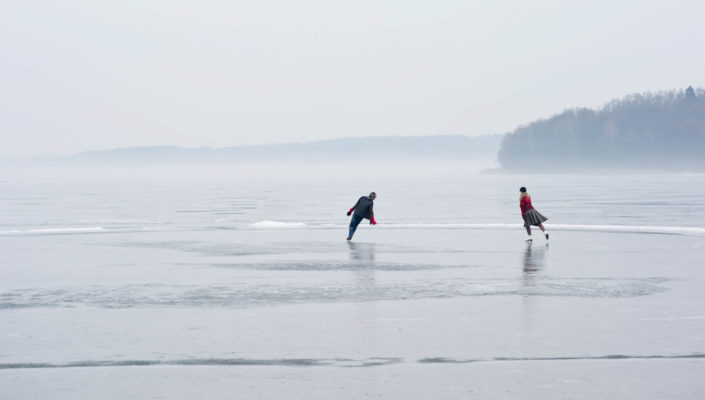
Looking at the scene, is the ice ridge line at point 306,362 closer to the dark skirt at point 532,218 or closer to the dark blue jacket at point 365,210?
the dark skirt at point 532,218

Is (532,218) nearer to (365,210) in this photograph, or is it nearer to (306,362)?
(365,210)

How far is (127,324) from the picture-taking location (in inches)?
430

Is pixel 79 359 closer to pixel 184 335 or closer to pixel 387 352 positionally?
pixel 184 335

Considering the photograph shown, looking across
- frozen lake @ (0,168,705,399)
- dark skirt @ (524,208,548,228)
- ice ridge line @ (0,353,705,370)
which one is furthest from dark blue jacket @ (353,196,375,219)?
ice ridge line @ (0,353,705,370)

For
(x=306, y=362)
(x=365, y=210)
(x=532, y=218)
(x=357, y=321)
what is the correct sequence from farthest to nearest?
1. (x=365, y=210)
2. (x=532, y=218)
3. (x=357, y=321)
4. (x=306, y=362)

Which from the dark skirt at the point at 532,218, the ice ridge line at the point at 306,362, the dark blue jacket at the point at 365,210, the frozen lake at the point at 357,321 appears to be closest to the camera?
the frozen lake at the point at 357,321

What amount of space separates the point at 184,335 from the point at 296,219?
95.7 feet

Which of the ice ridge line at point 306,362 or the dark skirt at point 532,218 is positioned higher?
the dark skirt at point 532,218

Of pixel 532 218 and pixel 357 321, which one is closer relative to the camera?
pixel 357 321

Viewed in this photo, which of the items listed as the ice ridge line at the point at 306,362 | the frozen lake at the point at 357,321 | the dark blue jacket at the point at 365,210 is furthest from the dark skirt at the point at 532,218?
the ice ridge line at the point at 306,362

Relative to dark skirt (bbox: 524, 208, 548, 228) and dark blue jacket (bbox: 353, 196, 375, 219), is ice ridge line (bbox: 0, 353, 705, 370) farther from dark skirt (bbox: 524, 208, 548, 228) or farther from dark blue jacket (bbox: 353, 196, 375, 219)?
dark blue jacket (bbox: 353, 196, 375, 219)

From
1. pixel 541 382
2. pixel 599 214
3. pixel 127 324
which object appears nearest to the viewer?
pixel 541 382

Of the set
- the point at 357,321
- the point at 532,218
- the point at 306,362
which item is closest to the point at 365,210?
the point at 532,218

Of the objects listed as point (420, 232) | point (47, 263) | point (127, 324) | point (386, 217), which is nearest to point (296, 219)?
point (386, 217)
